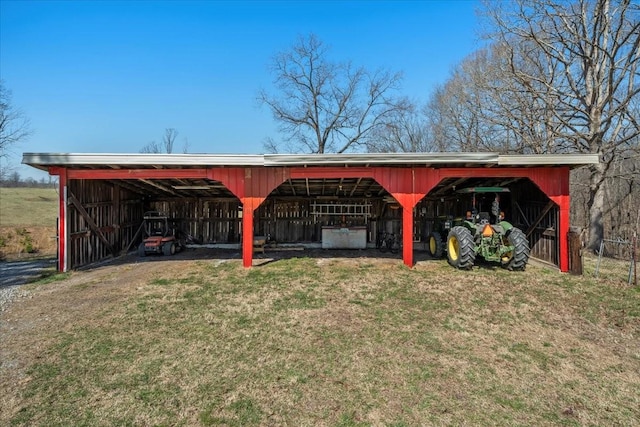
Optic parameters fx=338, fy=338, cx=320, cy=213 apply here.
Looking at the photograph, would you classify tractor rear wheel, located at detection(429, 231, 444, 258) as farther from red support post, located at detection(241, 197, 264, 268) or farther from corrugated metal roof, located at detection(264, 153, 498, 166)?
red support post, located at detection(241, 197, 264, 268)

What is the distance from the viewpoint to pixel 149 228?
1250 centimetres

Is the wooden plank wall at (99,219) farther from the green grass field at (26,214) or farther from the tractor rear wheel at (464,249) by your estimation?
the tractor rear wheel at (464,249)

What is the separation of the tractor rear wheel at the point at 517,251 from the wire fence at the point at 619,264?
4.73ft

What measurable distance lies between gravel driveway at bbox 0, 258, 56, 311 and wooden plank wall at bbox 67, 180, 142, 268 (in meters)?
0.95

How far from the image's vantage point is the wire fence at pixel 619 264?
6914 mm

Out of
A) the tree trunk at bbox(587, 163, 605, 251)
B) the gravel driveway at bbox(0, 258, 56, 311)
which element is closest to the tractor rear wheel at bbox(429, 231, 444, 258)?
the tree trunk at bbox(587, 163, 605, 251)

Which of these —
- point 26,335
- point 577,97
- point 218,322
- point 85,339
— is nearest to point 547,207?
point 577,97

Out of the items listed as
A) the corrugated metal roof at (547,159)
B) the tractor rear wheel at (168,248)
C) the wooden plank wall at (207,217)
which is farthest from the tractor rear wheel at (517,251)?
the tractor rear wheel at (168,248)

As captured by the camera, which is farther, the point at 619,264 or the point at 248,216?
the point at 619,264

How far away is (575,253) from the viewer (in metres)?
7.69

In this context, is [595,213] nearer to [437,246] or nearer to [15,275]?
[437,246]

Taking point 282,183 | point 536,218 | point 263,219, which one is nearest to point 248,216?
point 282,183

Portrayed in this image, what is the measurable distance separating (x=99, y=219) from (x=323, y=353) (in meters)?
8.67

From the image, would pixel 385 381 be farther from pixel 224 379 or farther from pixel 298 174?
pixel 298 174
